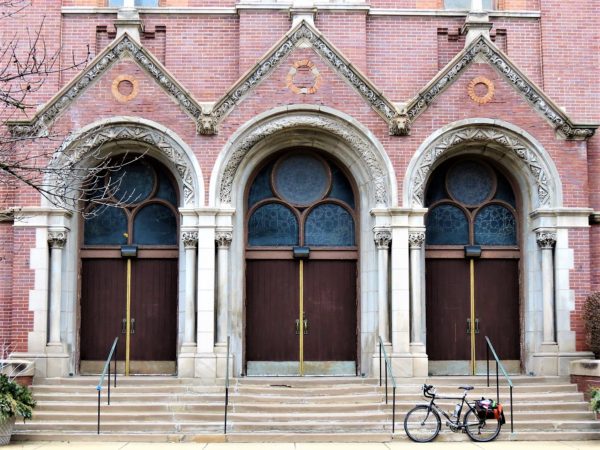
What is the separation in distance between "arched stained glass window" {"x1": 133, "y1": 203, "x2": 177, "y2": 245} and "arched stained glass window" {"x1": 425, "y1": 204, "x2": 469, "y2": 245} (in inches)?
212

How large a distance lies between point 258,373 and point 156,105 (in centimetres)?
580

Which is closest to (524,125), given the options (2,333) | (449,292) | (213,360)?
(449,292)

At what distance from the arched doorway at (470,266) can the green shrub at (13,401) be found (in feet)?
26.9

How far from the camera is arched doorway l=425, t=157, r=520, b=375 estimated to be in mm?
19094

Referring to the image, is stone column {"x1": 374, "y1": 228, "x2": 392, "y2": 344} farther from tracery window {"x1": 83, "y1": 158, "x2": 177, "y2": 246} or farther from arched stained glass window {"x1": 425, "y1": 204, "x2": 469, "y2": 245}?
tracery window {"x1": 83, "y1": 158, "x2": 177, "y2": 246}

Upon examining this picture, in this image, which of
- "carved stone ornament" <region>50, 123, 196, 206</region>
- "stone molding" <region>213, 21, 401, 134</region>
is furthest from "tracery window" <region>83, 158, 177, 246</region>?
"stone molding" <region>213, 21, 401, 134</region>

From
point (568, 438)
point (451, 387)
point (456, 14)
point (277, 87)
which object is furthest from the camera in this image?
point (456, 14)

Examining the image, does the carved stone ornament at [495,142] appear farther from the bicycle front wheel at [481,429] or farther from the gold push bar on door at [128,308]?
the gold push bar on door at [128,308]

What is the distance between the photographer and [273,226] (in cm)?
1931

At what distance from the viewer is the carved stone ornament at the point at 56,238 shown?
18000 mm

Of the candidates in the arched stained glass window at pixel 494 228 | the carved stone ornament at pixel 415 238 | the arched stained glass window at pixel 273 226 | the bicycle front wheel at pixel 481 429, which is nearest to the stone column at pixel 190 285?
the arched stained glass window at pixel 273 226

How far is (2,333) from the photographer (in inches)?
720

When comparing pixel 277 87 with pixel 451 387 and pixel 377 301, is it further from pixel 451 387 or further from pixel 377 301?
pixel 451 387

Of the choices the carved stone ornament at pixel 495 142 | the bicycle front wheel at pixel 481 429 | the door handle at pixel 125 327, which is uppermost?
the carved stone ornament at pixel 495 142
